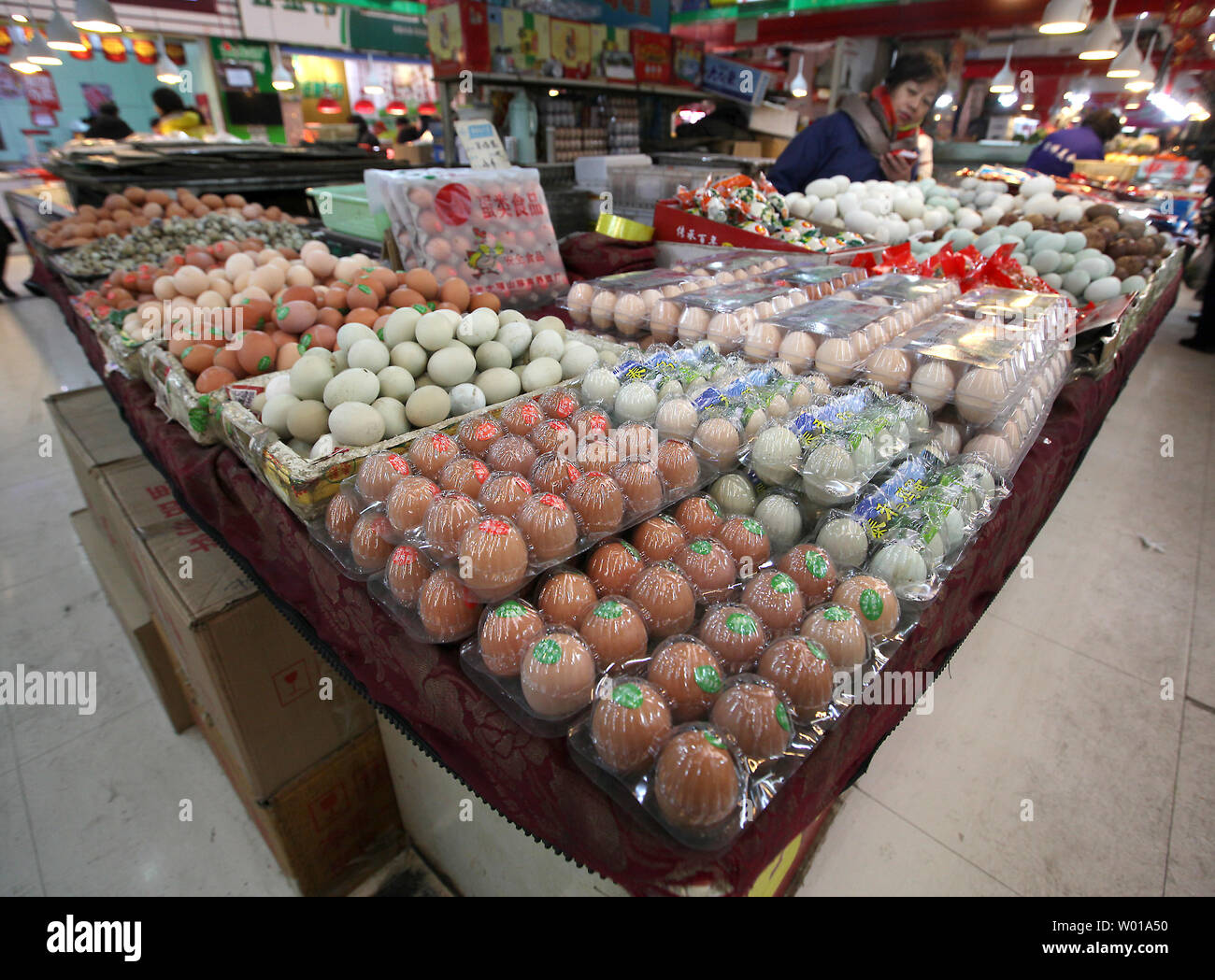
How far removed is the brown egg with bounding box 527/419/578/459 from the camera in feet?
4.25

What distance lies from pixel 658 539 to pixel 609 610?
0.75 feet

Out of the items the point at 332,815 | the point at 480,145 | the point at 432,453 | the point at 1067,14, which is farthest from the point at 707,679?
the point at 1067,14

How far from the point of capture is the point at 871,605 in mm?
1006

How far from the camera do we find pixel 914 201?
353cm

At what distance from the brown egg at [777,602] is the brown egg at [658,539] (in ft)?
0.53

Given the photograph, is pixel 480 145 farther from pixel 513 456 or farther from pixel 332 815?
pixel 332 815

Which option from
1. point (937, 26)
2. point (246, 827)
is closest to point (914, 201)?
point (246, 827)

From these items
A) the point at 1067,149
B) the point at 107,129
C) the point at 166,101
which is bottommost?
the point at 1067,149

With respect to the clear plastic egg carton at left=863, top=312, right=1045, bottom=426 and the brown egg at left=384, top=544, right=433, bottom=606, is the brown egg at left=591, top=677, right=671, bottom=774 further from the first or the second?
the clear plastic egg carton at left=863, top=312, right=1045, bottom=426

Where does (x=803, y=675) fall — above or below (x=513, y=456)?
below

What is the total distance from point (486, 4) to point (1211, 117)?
14404mm

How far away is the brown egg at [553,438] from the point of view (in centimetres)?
130

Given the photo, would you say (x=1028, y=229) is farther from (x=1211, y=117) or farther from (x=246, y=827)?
(x=1211, y=117)

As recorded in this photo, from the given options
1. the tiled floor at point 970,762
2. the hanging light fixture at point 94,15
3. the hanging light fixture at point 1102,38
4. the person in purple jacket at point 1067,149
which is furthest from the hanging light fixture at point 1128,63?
the hanging light fixture at point 94,15
